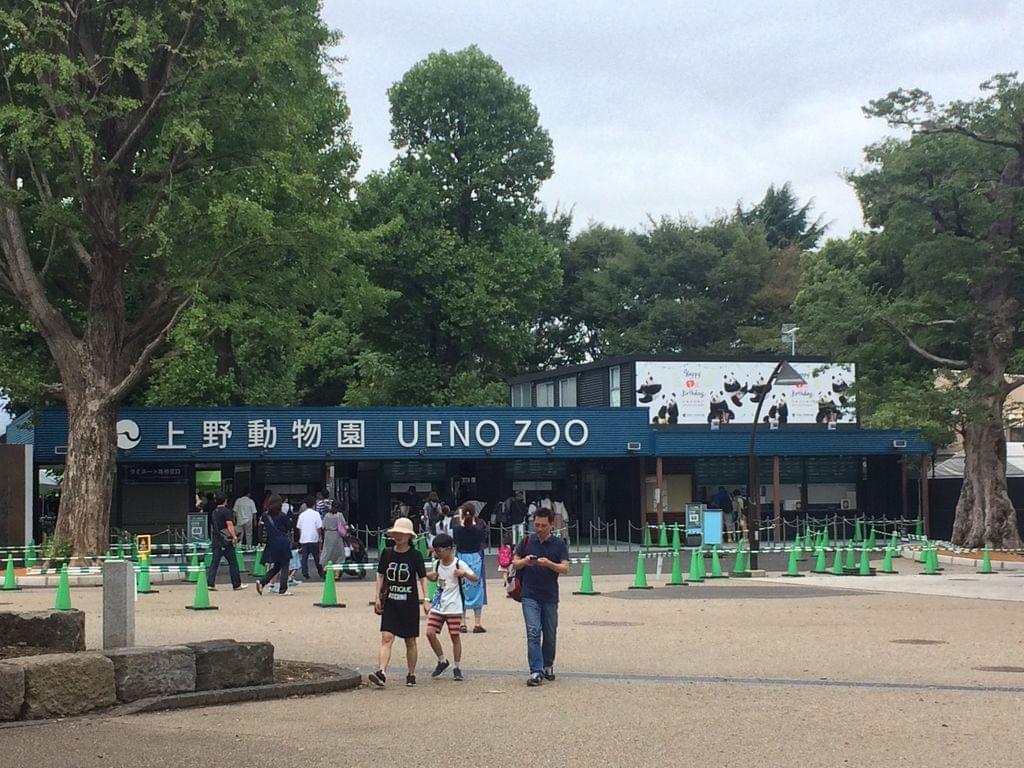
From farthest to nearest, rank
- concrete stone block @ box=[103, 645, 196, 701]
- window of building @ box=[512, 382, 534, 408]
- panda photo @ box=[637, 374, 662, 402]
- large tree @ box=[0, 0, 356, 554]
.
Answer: window of building @ box=[512, 382, 534, 408] → panda photo @ box=[637, 374, 662, 402] → large tree @ box=[0, 0, 356, 554] → concrete stone block @ box=[103, 645, 196, 701]

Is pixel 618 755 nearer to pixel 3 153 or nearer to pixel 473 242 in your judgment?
pixel 3 153

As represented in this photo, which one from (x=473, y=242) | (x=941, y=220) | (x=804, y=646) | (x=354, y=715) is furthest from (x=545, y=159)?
(x=354, y=715)

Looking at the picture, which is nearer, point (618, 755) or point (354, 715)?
point (618, 755)

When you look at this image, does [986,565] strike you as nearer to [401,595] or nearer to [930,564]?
[930,564]

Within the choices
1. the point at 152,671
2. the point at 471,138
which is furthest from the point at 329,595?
the point at 471,138

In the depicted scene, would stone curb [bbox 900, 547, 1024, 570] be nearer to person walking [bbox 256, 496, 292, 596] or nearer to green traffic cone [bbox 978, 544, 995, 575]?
green traffic cone [bbox 978, 544, 995, 575]

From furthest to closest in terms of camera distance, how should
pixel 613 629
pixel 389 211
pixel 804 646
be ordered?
pixel 389 211
pixel 613 629
pixel 804 646

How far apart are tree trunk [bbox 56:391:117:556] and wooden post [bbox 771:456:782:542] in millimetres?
19979

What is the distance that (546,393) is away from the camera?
4859 centimetres

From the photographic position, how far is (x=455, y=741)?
9.54 metres

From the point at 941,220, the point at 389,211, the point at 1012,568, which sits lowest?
the point at 1012,568

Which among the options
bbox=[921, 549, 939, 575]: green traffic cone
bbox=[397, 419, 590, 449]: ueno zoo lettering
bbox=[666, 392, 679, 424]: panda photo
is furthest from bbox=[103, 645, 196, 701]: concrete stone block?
bbox=[666, 392, 679, 424]: panda photo

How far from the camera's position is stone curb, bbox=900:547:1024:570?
31109 mm

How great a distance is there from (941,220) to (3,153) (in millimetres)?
22727
